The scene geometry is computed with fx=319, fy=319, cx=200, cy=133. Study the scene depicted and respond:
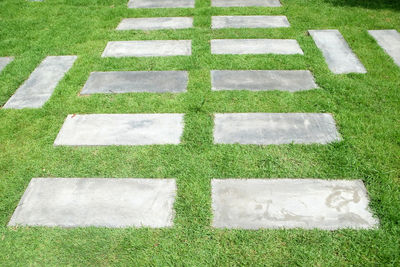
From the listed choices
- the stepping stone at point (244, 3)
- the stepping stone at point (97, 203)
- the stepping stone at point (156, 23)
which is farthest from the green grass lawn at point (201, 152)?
the stepping stone at point (244, 3)

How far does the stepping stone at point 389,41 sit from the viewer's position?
5.47 metres

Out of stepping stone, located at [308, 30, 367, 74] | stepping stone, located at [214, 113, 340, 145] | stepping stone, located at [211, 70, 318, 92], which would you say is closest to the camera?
stepping stone, located at [214, 113, 340, 145]

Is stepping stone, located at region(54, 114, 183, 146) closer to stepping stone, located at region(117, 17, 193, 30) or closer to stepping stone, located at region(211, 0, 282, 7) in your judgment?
stepping stone, located at region(117, 17, 193, 30)

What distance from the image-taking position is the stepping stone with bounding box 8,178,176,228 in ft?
9.72

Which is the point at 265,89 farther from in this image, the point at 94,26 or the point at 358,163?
the point at 94,26

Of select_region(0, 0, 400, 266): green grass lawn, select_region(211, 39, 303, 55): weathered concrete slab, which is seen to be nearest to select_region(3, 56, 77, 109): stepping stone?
select_region(0, 0, 400, 266): green grass lawn

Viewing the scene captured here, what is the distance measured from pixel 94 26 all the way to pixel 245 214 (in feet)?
17.9

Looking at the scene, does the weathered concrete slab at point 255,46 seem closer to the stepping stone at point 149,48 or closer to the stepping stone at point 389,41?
the stepping stone at point 149,48

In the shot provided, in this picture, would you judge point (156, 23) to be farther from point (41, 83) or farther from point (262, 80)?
point (262, 80)

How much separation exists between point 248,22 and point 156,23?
6.42ft

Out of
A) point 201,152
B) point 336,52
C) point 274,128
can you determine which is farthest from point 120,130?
point 336,52

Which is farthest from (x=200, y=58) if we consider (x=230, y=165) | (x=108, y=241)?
(x=108, y=241)

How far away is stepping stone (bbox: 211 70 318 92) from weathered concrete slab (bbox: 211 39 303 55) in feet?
2.43

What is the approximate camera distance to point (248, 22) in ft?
22.1
